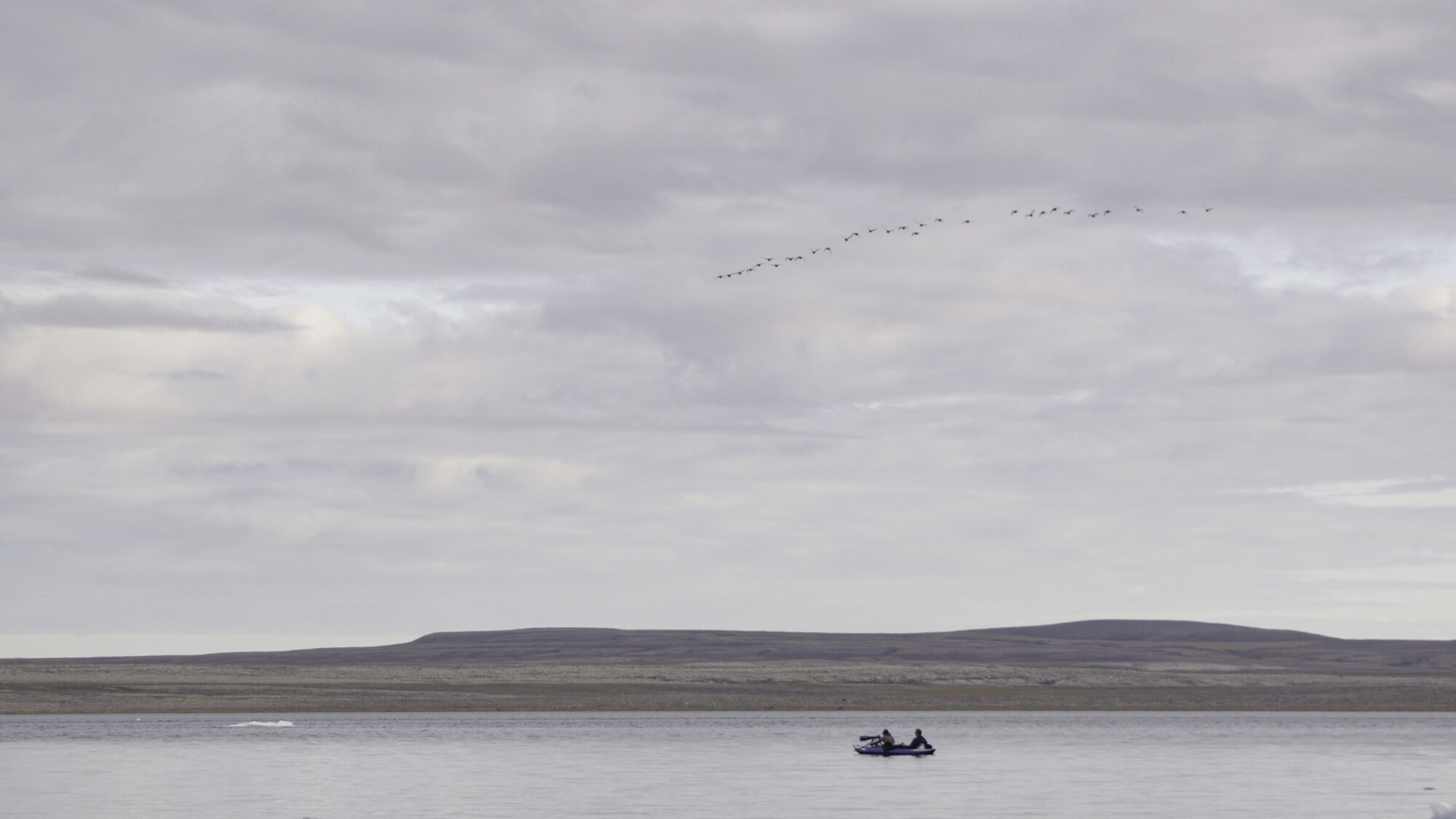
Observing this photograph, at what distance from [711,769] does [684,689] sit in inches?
3448

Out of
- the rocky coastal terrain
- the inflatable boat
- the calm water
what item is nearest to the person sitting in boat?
the inflatable boat

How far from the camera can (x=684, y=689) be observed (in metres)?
163

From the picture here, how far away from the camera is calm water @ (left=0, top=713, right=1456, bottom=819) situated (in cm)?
5947

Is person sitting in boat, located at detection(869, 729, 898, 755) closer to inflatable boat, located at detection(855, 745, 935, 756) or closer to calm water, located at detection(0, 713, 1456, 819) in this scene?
inflatable boat, located at detection(855, 745, 935, 756)

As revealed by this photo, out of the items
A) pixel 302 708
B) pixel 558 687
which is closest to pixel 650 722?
pixel 302 708

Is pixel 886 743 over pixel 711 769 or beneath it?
over

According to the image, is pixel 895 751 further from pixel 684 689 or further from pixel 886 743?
pixel 684 689

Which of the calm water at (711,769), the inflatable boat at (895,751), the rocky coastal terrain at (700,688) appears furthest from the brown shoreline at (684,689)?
the inflatable boat at (895,751)

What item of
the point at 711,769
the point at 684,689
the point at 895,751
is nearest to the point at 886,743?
the point at 895,751

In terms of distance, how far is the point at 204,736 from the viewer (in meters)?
104

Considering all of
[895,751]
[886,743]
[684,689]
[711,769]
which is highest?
[684,689]

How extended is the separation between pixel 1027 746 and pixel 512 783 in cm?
3374

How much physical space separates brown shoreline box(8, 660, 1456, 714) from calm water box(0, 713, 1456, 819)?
64.8 feet

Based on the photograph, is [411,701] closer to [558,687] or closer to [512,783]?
[558,687]
